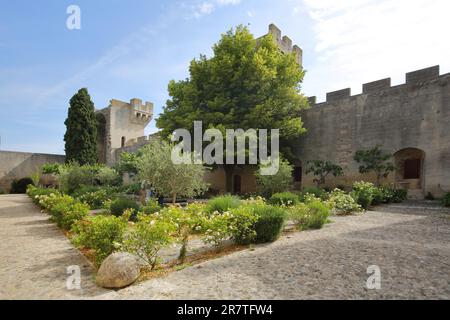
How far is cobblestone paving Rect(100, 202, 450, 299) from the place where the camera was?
3.19 meters

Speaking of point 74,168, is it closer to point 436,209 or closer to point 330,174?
point 330,174

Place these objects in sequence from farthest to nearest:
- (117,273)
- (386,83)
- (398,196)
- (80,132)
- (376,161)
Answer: (80,132) → (386,83) → (376,161) → (398,196) → (117,273)

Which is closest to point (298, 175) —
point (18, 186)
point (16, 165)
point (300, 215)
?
point (300, 215)

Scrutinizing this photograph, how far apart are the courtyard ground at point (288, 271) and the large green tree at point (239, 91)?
11069 mm

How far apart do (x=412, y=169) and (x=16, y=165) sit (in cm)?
3493

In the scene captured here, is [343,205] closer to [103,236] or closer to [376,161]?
[376,161]

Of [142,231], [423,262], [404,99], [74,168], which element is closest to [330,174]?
[404,99]

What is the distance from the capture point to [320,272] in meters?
3.75

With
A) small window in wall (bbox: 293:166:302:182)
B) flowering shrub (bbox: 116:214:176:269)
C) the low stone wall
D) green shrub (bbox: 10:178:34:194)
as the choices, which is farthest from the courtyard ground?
the low stone wall

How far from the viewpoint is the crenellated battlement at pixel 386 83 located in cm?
1380

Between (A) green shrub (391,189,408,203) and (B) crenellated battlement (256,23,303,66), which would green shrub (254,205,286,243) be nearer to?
(A) green shrub (391,189,408,203)

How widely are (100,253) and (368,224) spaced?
6.77 meters

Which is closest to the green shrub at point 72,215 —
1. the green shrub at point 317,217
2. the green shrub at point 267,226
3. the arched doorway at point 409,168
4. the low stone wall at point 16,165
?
the green shrub at point 267,226

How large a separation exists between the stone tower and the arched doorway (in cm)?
2787
